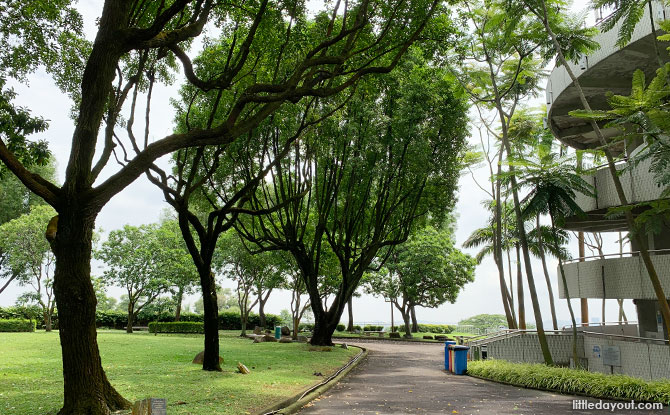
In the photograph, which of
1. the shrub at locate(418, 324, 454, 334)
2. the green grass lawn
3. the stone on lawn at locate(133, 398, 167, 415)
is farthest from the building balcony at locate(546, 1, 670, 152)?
the shrub at locate(418, 324, 454, 334)

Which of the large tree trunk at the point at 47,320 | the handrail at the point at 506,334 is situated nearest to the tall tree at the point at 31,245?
the large tree trunk at the point at 47,320

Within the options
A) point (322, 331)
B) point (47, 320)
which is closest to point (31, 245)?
point (47, 320)

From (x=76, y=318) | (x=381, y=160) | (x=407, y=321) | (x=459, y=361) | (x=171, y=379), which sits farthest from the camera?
(x=407, y=321)

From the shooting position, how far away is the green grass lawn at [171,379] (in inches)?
324

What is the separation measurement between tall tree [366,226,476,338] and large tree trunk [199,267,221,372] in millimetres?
25936

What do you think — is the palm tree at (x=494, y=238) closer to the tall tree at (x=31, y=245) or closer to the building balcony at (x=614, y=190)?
the building balcony at (x=614, y=190)

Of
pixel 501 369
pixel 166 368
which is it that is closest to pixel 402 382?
pixel 501 369

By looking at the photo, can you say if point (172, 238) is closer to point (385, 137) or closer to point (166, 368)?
point (385, 137)

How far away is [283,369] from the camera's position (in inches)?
552

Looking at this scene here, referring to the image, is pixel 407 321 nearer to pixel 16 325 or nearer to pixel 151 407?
pixel 16 325

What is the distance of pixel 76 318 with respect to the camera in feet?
22.8

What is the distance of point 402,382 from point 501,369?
10.3ft

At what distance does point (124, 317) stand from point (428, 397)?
35.2m

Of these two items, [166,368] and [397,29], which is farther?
[166,368]
